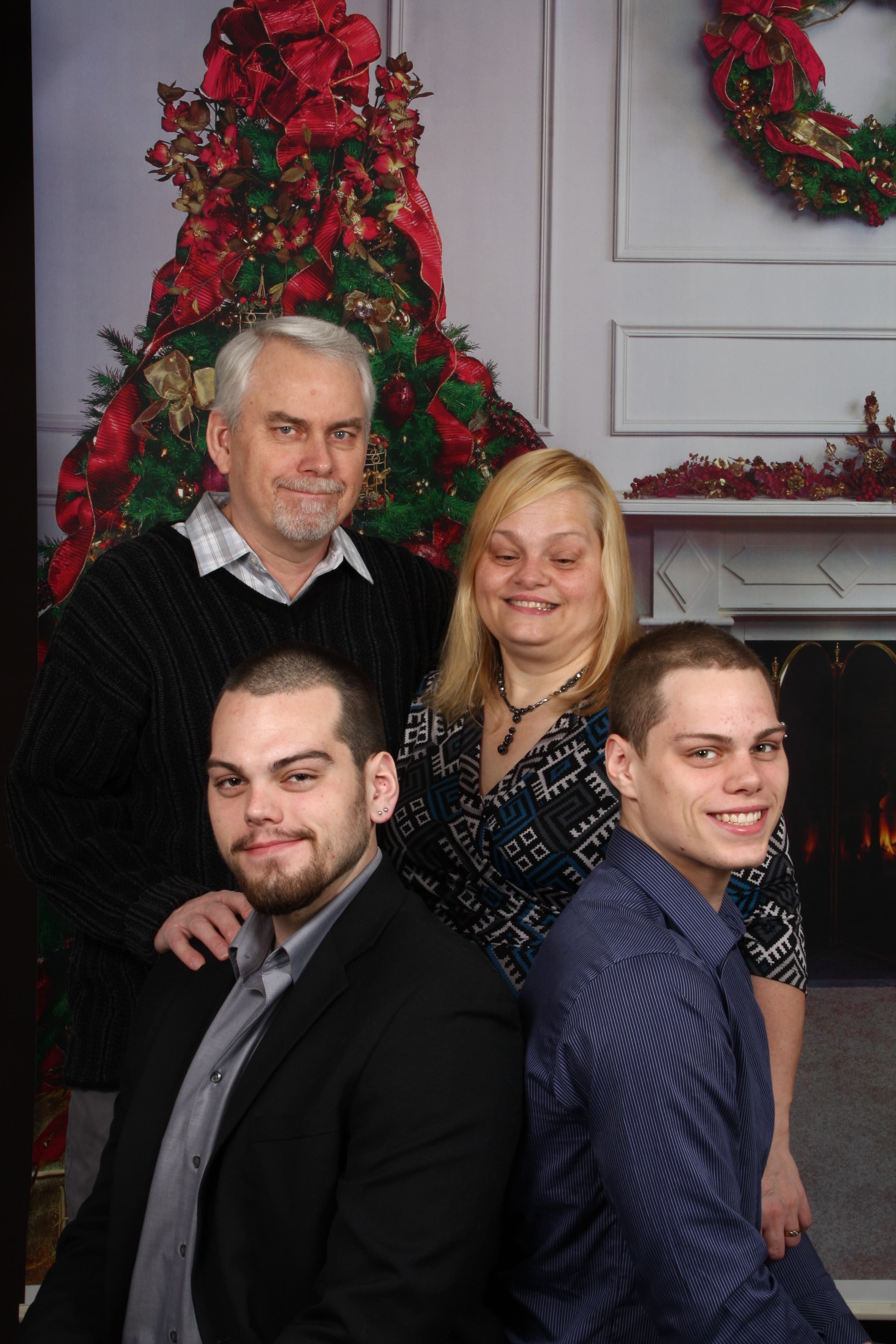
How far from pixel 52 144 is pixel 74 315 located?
43 centimetres

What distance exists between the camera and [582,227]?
116 inches

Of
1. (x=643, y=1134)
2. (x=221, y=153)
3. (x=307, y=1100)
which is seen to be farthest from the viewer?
(x=221, y=153)

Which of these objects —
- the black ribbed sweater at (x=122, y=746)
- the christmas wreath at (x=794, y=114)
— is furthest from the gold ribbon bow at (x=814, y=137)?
the black ribbed sweater at (x=122, y=746)

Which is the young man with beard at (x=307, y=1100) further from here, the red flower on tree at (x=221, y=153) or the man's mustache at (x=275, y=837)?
the red flower on tree at (x=221, y=153)

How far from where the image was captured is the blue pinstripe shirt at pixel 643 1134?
114cm

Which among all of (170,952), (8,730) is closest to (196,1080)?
(170,952)

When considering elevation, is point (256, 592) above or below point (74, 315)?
below

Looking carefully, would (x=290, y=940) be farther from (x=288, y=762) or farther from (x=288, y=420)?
(x=288, y=420)

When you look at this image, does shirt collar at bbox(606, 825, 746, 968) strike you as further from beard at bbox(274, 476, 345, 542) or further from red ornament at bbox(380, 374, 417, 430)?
red ornament at bbox(380, 374, 417, 430)

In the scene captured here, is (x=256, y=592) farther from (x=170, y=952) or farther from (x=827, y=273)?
(x=827, y=273)

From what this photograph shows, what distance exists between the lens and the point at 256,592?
6.87 feet

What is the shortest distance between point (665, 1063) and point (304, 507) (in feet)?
4.07

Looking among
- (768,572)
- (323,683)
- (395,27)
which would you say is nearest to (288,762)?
(323,683)

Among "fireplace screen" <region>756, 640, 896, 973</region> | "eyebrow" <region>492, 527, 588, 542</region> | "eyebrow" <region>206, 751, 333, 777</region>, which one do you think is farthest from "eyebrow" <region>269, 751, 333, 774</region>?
"fireplace screen" <region>756, 640, 896, 973</region>
